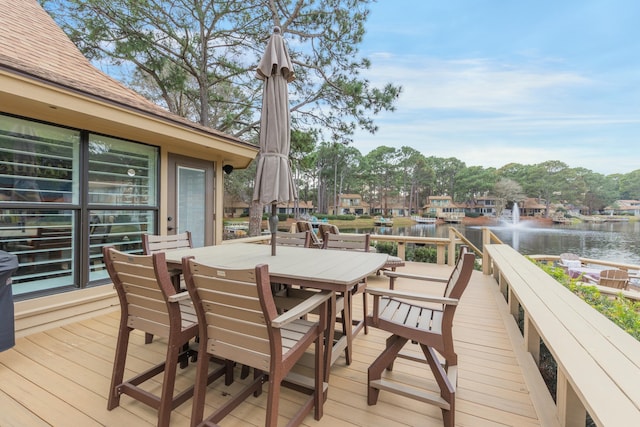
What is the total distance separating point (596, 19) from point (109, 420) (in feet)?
64.2

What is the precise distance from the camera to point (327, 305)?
5.85 ft

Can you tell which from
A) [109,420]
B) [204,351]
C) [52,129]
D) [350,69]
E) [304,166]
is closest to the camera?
[204,351]

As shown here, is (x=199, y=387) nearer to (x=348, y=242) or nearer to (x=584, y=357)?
(x=584, y=357)

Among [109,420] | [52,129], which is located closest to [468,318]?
[109,420]

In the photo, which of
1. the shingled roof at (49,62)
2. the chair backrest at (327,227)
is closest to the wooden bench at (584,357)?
the chair backrest at (327,227)

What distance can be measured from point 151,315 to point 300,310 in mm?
922

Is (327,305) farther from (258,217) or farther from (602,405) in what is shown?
(258,217)

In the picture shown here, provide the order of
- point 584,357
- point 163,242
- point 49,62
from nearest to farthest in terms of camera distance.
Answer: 1. point 584,357
2. point 163,242
3. point 49,62

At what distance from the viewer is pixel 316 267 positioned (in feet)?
6.77

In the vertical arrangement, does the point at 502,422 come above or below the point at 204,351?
below

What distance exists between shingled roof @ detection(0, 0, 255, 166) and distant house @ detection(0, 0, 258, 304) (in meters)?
0.01

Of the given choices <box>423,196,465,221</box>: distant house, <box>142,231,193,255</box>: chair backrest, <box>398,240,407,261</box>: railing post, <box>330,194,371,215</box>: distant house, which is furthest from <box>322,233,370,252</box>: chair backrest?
<box>423,196,465,221</box>: distant house

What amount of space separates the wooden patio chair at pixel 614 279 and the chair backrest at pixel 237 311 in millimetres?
7336

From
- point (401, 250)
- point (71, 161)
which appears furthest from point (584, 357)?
point (401, 250)
